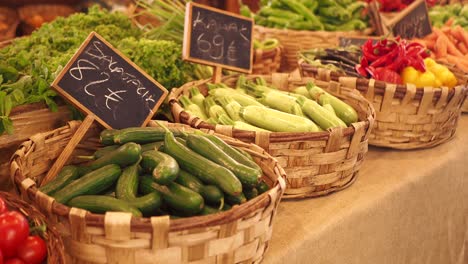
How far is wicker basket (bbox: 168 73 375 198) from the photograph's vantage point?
157cm

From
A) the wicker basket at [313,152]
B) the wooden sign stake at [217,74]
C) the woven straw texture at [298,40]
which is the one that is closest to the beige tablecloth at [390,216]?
the wicker basket at [313,152]

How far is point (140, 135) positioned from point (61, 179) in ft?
0.82

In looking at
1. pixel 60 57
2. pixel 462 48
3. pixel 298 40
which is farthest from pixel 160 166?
pixel 462 48

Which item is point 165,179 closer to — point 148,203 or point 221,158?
point 148,203

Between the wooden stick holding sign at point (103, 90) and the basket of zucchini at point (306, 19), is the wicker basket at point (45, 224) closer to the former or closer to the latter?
the wooden stick holding sign at point (103, 90)

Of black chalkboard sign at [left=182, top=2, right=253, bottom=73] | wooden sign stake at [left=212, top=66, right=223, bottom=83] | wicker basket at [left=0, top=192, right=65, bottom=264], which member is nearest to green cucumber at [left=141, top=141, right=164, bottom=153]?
wicker basket at [left=0, top=192, right=65, bottom=264]

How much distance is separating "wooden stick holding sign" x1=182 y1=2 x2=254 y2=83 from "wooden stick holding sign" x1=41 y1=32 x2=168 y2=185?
370 mm

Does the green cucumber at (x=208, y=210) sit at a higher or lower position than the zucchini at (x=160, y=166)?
lower

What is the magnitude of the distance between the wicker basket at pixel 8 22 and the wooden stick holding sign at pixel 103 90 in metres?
2.48

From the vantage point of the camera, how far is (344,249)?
1.65 metres

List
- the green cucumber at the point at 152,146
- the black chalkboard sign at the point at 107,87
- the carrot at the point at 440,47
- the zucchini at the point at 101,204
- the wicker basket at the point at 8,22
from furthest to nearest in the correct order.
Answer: the wicker basket at the point at 8,22
the carrot at the point at 440,47
the black chalkboard sign at the point at 107,87
the green cucumber at the point at 152,146
the zucchini at the point at 101,204

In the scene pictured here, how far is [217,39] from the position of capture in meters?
2.09

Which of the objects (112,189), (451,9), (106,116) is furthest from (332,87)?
(451,9)

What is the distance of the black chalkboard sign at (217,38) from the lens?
2.04m
